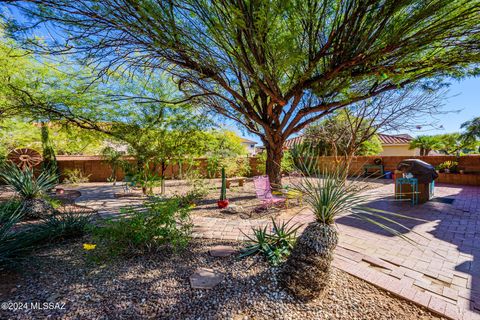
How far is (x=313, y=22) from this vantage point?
332 cm

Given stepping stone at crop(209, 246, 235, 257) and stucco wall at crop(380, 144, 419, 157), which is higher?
stucco wall at crop(380, 144, 419, 157)

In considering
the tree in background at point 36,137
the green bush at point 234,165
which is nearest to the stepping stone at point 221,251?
the green bush at point 234,165

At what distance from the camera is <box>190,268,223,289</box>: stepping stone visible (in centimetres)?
209

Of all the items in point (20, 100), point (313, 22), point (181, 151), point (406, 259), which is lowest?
point (406, 259)

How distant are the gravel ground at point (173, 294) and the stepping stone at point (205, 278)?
62 mm

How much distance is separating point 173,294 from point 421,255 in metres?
3.49

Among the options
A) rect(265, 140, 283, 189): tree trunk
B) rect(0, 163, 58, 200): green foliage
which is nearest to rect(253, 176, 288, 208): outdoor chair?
rect(265, 140, 283, 189): tree trunk

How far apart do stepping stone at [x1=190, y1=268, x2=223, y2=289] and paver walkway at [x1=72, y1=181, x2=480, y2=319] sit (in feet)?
3.18

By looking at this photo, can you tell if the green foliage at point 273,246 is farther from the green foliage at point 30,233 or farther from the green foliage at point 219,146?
the green foliage at point 219,146

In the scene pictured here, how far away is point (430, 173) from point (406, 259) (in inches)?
176

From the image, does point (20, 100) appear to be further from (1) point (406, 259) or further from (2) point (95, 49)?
(1) point (406, 259)

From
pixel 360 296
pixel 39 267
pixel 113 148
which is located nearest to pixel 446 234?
pixel 360 296

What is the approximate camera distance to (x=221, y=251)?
2.77m

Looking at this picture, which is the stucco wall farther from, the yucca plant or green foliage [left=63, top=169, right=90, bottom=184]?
green foliage [left=63, top=169, right=90, bottom=184]
